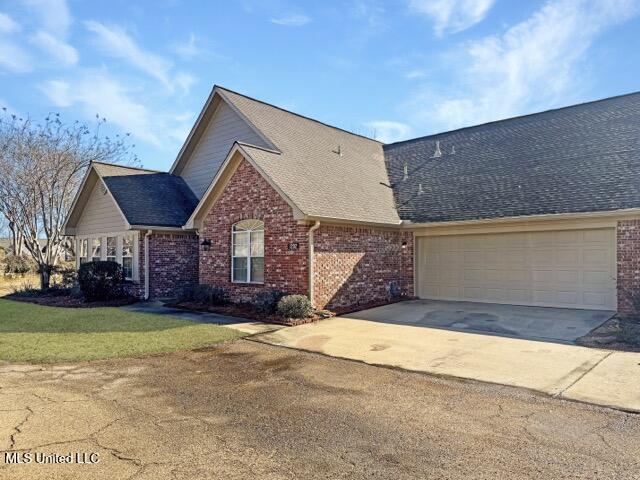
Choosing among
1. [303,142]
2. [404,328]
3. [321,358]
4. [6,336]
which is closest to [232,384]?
[321,358]

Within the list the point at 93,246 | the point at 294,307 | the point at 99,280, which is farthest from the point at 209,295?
the point at 93,246

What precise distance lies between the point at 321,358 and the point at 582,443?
4601 millimetres

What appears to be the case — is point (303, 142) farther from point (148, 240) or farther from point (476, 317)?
point (476, 317)

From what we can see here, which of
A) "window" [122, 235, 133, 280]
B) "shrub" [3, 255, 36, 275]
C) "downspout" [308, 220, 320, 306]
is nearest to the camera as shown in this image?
"downspout" [308, 220, 320, 306]

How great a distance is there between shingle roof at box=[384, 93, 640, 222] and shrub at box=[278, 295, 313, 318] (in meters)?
5.83

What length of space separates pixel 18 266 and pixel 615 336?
32187mm

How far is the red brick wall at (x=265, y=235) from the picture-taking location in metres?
13.0

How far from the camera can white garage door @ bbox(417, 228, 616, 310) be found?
12.9 m

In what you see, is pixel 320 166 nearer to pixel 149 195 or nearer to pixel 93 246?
pixel 149 195

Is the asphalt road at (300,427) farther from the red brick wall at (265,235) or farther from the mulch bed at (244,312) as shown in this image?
the red brick wall at (265,235)

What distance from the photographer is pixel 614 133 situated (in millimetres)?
15008

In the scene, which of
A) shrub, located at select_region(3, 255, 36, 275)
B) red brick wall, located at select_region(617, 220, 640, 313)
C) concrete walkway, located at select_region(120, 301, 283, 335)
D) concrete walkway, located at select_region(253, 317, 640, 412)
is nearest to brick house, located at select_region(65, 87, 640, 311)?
red brick wall, located at select_region(617, 220, 640, 313)

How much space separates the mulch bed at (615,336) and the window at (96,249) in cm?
1795

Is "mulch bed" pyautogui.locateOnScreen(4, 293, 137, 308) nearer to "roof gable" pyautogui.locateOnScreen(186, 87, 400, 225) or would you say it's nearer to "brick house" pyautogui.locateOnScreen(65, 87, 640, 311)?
"brick house" pyautogui.locateOnScreen(65, 87, 640, 311)
